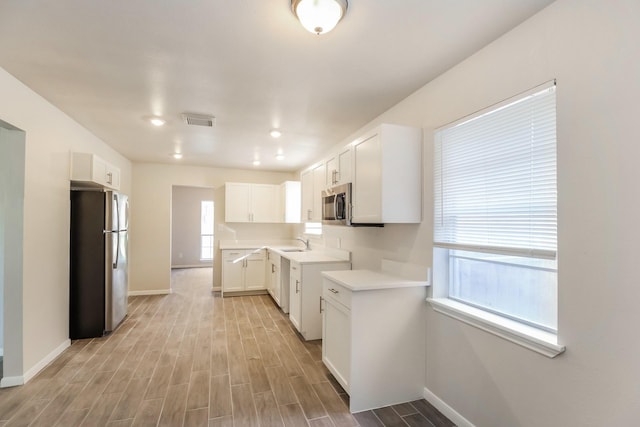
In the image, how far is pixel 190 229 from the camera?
915 cm

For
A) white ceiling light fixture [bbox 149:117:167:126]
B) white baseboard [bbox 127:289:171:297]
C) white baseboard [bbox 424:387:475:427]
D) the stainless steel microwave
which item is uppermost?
white ceiling light fixture [bbox 149:117:167:126]

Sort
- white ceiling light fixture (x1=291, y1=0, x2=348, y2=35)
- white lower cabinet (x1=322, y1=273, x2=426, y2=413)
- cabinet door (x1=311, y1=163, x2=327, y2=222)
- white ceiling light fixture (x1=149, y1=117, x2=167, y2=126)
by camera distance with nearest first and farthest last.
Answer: white ceiling light fixture (x1=291, y1=0, x2=348, y2=35)
white lower cabinet (x1=322, y1=273, x2=426, y2=413)
white ceiling light fixture (x1=149, y1=117, x2=167, y2=126)
cabinet door (x1=311, y1=163, x2=327, y2=222)

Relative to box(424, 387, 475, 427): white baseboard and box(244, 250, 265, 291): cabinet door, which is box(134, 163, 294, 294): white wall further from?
box(424, 387, 475, 427): white baseboard

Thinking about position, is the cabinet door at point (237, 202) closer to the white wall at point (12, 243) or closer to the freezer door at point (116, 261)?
the freezer door at point (116, 261)

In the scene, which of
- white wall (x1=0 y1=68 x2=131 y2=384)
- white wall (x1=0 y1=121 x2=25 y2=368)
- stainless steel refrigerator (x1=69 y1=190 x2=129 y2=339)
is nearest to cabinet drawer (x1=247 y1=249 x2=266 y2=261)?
stainless steel refrigerator (x1=69 y1=190 x2=129 y2=339)

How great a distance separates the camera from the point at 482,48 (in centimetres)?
193

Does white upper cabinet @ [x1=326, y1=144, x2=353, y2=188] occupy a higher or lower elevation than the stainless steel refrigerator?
higher

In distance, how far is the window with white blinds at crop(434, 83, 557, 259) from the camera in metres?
1.58

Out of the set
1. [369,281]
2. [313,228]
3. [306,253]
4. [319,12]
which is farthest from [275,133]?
[319,12]

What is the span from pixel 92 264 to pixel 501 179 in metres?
4.12

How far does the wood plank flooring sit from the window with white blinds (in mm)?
1350

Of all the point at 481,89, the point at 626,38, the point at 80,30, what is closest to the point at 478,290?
the point at 481,89

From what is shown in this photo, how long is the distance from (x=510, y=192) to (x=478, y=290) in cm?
73

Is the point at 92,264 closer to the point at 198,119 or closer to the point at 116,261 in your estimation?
the point at 116,261
